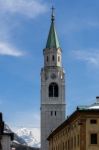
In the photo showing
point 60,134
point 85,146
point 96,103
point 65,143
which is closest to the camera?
point 85,146

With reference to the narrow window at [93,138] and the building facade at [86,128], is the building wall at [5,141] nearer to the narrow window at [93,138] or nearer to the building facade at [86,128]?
the building facade at [86,128]

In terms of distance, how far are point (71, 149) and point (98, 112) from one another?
13.8 m

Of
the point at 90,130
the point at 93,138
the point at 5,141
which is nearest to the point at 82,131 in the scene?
the point at 90,130

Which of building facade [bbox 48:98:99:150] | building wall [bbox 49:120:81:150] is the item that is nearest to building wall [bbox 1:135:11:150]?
building wall [bbox 49:120:81:150]

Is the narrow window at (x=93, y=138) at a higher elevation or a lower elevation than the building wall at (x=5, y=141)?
lower

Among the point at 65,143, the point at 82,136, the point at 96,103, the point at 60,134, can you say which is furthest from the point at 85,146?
the point at 60,134

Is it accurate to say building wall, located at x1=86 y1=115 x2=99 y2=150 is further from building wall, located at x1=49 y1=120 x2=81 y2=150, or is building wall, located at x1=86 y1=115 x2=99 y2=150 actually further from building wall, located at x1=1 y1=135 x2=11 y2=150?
building wall, located at x1=1 y1=135 x2=11 y2=150

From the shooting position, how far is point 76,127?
114 meters

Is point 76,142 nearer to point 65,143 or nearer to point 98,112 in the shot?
point 98,112

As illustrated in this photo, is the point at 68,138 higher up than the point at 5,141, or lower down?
lower down

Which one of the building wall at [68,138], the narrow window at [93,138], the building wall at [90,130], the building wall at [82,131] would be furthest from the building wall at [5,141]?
the narrow window at [93,138]

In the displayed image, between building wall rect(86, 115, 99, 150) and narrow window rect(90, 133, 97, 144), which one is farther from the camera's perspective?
narrow window rect(90, 133, 97, 144)

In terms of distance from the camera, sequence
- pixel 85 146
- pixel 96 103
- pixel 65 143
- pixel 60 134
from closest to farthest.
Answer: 1. pixel 85 146
2. pixel 96 103
3. pixel 65 143
4. pixel 60 134

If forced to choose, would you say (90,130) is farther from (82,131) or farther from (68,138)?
(68,138)
